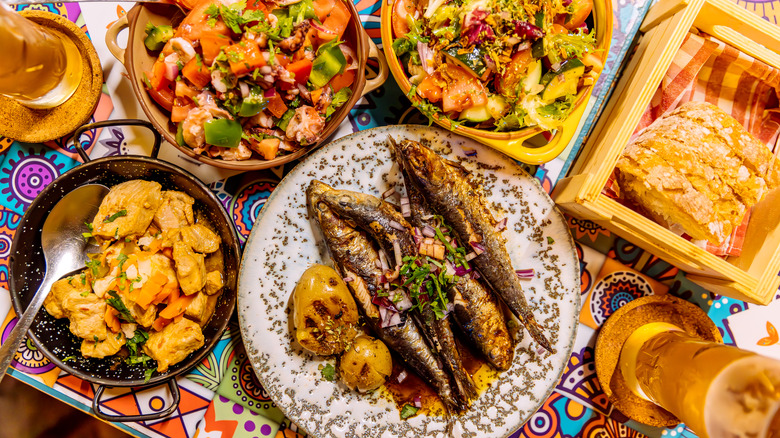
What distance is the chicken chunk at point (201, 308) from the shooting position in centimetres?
225

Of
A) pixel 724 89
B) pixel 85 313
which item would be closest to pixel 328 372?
pixel 85 313

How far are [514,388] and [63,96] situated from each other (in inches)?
110

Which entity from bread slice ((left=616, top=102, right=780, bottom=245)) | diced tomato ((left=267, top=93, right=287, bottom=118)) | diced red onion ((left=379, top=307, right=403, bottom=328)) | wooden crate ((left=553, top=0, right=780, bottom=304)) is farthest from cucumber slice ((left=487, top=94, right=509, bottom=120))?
diced red onion ((left=379, top=307, right=403, bottom=328))

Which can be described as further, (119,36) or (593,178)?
(119,36)

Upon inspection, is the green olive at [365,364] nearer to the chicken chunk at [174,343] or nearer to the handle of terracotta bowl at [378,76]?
the chicken chunk at [174,343]

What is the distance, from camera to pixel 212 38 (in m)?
1.90

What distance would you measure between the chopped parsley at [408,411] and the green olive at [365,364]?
224 mm

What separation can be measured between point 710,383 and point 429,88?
174 cm

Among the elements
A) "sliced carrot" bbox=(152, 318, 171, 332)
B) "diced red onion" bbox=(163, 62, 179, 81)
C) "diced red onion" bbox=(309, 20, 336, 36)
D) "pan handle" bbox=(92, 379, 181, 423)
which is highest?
"diced red onion" bbox=(309, 20, 336, 36)

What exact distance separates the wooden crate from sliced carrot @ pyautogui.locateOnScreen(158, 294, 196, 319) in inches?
77.6

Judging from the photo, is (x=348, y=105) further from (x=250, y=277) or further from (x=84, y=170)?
(x=84, y=170)

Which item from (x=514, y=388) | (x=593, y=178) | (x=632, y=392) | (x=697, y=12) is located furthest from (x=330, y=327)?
(x=697, y=12)

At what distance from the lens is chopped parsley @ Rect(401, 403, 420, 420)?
2357 mm

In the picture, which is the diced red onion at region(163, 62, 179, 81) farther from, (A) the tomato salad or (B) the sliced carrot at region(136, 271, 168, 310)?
(B) the sliced carrot at region(136, 271, 168, 310)
